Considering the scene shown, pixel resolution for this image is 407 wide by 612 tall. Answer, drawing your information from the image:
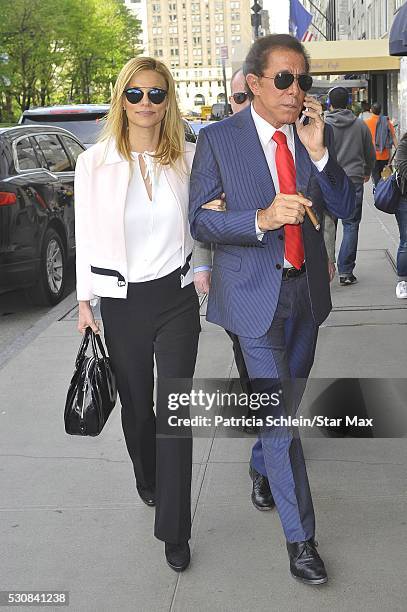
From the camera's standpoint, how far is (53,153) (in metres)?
9.80

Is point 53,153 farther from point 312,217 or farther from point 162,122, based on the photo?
point 312,217

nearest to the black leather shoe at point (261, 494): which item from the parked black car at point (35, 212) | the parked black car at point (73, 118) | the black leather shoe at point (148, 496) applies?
the black leather shoe at point (148, 496)

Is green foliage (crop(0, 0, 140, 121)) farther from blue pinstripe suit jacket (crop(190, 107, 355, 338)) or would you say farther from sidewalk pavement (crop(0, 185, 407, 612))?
blue pinstripe suit jacket (crop(190, 107, 355, 338))

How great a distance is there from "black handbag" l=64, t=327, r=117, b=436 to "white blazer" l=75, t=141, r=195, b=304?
312 millimetres

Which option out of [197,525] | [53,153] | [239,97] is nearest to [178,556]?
[197,525]

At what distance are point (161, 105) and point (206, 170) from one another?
1.11ft

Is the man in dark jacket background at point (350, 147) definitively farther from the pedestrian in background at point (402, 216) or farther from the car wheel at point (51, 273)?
the car wheel at point (51, 273)

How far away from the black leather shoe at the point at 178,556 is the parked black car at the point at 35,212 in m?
5.04

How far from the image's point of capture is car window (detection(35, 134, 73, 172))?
956 cm

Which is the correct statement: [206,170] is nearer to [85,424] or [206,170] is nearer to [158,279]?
[158,279]

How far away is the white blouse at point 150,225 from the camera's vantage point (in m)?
3.46

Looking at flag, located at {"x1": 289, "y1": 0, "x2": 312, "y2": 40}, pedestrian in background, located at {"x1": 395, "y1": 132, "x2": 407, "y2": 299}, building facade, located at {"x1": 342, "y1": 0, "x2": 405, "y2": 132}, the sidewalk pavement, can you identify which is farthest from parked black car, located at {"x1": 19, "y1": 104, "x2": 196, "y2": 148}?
flag, located at {"x1": 289, "y1": 0, "x2": 312, "y2": 40}

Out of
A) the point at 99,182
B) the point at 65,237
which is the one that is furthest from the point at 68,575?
the point at 65,237

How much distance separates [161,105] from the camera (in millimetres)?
3465
